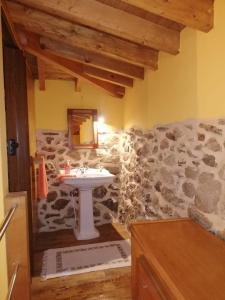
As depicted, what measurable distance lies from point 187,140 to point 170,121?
0.32 meters

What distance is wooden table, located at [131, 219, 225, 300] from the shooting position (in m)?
Result: 1.03

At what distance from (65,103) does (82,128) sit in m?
0.44

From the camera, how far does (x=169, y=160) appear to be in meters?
2.12

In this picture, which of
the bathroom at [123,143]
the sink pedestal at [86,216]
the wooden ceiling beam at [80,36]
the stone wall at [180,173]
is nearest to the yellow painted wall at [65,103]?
the bathroom at [123,143]

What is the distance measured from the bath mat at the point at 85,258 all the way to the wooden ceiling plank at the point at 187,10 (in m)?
2.28

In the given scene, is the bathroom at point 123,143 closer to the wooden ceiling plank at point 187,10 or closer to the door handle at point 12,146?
the wooden ceiling plank at point 187,10

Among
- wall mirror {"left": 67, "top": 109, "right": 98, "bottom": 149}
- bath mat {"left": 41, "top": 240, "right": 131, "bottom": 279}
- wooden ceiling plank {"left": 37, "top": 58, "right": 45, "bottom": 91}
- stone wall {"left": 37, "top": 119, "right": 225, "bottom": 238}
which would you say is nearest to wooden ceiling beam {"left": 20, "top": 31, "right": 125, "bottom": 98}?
wooden ceiling plank {"left": 37, "top": 58, "right": 45, "bottom": 91}

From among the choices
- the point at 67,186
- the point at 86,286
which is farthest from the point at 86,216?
the point at 86,286

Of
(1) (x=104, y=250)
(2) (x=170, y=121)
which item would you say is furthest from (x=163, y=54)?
(1) (x=104, y=250)

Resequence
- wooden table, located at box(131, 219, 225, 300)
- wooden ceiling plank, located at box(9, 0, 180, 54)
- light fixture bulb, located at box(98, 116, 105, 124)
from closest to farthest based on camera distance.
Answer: wooden table, located at box(131, 219, 225, 300) < wooden ceiling plank, located at box(9, 0, 180, 54) < light fixture bulb, located at box(98, 116, 105, 124)

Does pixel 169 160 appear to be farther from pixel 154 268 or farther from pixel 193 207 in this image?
pixel 154 268

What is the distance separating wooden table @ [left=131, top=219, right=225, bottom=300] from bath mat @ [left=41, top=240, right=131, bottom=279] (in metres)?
0.97

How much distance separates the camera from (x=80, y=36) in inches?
85.0

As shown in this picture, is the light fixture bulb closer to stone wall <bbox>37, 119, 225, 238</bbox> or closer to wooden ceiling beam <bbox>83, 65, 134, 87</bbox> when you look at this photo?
stone wall <bbox>37, 119, 225, 238</bbox>
